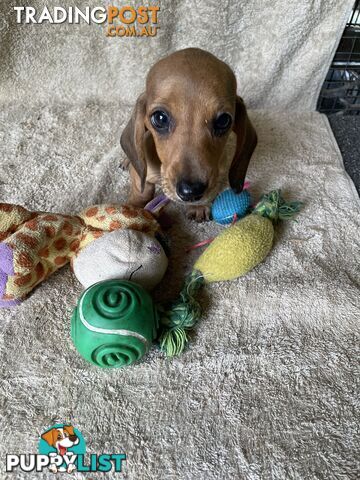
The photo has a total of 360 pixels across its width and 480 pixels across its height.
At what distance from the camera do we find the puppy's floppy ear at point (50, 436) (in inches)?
46.8

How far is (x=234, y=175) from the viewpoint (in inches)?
65.2

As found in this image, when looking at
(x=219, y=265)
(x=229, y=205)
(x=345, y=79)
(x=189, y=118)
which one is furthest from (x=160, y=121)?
(x=345, y=79)

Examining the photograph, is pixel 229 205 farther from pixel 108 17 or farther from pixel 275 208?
pixel 108 17

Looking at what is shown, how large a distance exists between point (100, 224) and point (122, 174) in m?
0.63

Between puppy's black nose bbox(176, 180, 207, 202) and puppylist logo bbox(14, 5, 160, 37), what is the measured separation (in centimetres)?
129

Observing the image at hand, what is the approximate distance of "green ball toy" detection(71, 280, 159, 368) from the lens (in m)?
1.12

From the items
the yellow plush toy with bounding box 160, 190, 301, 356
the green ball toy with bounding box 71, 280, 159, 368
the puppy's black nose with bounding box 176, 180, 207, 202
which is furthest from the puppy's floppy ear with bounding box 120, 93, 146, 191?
the green ball toy with bounding box 71, 280, 159, 368

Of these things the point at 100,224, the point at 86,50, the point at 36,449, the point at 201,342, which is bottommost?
the point at 36,449

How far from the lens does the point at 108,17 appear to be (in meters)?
2.18

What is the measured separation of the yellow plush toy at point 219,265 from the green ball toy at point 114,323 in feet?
0.40

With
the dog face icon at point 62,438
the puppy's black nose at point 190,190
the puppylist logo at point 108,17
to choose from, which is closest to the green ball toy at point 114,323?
the dog face icon at point 62,438

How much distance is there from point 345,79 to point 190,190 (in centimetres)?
165

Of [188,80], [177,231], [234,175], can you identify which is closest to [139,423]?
[177,231]

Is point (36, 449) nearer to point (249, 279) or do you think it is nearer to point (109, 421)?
point (109, 421)
